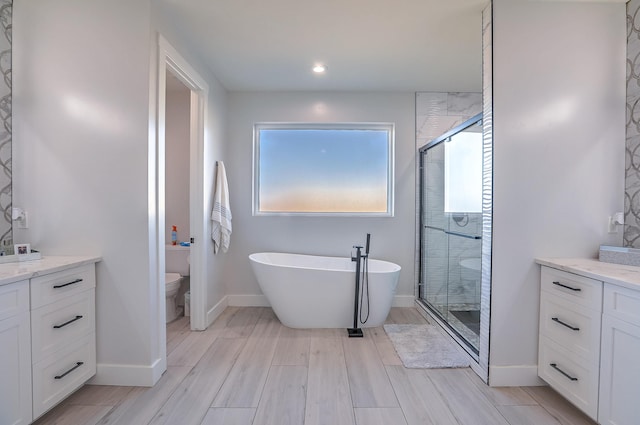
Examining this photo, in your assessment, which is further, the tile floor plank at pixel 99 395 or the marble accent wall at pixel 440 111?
the marble accent wall at pixel 440 111

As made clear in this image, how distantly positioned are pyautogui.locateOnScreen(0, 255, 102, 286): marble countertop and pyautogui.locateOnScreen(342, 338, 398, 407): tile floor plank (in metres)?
1.85

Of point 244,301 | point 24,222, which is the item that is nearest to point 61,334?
point 24,222

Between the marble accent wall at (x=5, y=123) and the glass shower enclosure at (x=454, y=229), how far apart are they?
3203 mm

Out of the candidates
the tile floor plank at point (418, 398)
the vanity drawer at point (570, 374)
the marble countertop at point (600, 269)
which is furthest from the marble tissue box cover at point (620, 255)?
the tile floor plank at point (418, 398)

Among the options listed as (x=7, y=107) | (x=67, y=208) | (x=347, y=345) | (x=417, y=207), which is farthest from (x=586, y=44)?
(x=7, y=107)

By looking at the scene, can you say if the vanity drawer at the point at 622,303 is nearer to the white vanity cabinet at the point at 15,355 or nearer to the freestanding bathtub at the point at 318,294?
the freestanding bathtub at the point at 318,294

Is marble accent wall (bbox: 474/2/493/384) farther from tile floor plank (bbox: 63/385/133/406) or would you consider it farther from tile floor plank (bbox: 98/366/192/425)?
tile floor plank (bbox: 63/385/133/406)

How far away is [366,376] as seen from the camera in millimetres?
2125

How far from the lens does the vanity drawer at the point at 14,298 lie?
55.5 inches

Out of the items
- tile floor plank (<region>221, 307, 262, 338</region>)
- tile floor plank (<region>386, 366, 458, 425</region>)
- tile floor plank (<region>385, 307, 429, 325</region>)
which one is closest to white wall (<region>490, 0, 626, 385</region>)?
tile floor plank (<region>386, 366, 458, 425</region>)

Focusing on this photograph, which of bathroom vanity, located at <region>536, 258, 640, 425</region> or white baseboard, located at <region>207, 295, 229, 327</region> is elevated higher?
bathroom vanity, located at <region>536, 258, 640, 425</region>

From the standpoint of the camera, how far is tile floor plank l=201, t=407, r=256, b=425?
164 cm

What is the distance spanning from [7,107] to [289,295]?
245 centimetres

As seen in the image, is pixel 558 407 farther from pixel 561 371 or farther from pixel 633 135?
pixel 633 135
